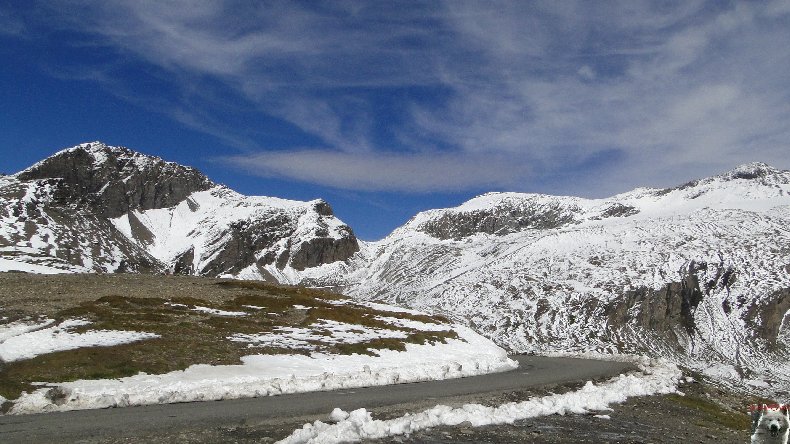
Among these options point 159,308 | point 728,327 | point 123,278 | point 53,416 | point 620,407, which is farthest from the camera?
point 728,327

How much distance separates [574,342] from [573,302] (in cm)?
3247

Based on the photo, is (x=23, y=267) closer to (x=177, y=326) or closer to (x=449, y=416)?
(x=177, y=326)

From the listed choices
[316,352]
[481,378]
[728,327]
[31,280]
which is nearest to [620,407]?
[481,378]

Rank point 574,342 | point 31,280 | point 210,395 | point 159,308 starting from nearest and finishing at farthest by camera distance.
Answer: point 210,395
point 159,308
point 31,280
point 574,342

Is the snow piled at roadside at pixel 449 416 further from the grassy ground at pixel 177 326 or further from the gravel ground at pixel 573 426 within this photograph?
the grassy ground at pixel 177 326

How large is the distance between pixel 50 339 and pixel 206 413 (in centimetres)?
1680

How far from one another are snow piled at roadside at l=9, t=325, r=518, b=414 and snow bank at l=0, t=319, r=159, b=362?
6.77 meters

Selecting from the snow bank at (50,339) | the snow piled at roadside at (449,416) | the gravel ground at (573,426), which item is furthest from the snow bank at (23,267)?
the snow piled at roadside at (449,416)

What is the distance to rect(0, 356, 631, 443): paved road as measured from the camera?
63.9 feet

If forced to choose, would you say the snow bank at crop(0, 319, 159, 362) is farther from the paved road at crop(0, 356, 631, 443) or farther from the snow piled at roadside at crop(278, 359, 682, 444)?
the snow piled at roadside at crop(278, 359, 682, 444)

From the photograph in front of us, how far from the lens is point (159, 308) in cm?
5262

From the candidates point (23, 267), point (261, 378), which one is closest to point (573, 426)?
point (261, 378)

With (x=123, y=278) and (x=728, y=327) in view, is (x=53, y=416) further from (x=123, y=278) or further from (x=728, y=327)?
(x=728, y=327)

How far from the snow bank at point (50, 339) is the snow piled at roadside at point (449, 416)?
19.2 meters
